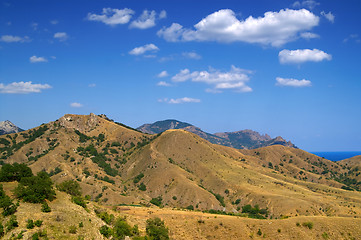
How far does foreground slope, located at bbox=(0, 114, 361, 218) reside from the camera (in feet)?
343

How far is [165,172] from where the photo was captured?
128 meters

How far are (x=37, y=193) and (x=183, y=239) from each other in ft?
92.1

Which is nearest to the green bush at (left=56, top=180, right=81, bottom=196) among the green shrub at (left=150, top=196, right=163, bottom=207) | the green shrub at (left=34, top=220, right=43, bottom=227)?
the green shrub at (left=34, top=220, right=43, bottom=227)

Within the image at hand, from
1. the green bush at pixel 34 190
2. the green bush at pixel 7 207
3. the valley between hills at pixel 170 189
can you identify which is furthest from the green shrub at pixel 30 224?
the green bush at pixel 34 190

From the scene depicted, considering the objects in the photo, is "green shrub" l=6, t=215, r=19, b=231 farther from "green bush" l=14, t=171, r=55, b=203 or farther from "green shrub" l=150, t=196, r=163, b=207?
"green shrub" l=150, t=196, r=163, b=207

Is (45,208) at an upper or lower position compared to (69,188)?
lower

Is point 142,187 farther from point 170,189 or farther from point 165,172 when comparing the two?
point 170,189

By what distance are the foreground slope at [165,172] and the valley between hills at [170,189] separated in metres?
0.46

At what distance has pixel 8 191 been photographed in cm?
4434

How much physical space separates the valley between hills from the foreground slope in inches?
18.2

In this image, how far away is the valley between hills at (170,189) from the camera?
5194 centimetres

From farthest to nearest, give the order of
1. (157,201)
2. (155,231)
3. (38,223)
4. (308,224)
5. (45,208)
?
(157,201), (308,224), (155,231), (45,208), (38,223)

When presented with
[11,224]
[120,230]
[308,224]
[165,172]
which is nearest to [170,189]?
→ [165,172]

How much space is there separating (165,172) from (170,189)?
1280cm
